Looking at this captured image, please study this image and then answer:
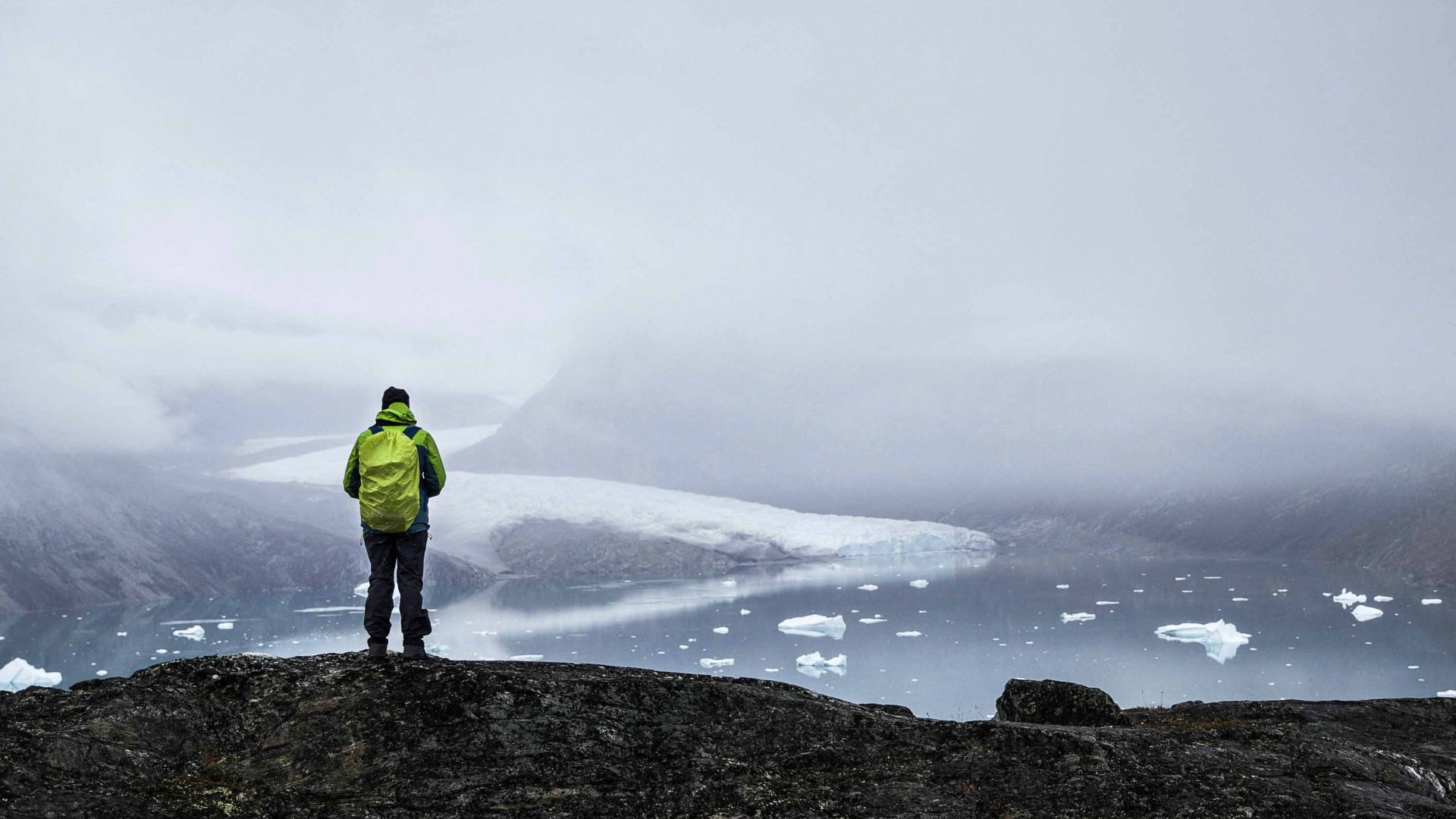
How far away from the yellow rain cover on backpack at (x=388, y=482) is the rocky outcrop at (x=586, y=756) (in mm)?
1172

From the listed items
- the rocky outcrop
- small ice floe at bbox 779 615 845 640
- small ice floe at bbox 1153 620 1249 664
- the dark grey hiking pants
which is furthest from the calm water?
the dark grey hiking pants

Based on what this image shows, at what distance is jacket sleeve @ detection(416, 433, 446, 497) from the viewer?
7.54 metres

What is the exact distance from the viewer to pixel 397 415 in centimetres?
762

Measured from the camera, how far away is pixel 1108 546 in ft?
593

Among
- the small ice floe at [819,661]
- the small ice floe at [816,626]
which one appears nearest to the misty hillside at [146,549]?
the small ice floe at [816,626]

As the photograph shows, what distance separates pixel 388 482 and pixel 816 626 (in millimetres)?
69047

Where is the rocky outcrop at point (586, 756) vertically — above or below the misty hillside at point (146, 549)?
below

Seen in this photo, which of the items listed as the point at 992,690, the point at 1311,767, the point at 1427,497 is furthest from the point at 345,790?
the point at 1427,497

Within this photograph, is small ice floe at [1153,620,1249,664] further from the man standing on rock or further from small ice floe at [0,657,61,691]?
small ice floe at [0,657,61,691]

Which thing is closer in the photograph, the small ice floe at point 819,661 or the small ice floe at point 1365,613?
the small ice floe at point 819,661

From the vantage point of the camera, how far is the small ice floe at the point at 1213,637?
2445 inches

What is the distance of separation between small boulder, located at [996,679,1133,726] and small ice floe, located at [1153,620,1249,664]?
59117 mm

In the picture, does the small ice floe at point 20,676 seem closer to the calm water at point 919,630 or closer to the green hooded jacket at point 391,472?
the calm water at point 919,630

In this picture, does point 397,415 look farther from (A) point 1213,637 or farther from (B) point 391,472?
(A) point 1213,637
